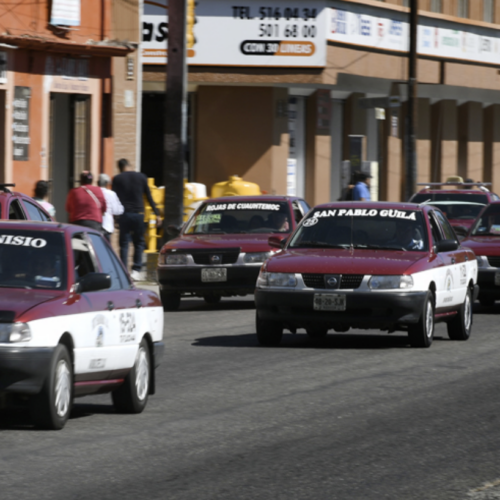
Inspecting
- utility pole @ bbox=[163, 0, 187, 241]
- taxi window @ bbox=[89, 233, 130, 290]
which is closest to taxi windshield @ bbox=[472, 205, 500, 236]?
utility pole @ bbox=[163, 0, 187, 241]

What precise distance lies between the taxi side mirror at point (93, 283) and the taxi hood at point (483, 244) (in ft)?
34.1

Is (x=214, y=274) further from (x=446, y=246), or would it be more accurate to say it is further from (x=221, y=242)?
(x=446, y=246)

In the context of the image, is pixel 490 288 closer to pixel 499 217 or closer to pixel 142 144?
pixel 499 217

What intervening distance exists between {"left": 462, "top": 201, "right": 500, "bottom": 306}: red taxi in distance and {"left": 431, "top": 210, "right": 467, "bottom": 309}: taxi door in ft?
8.96

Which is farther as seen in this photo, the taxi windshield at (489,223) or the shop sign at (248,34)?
the shop sign at (248,34)

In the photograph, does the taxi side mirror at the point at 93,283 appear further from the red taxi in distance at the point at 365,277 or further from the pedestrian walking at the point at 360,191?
the pedestrian walking at the point at 360,191

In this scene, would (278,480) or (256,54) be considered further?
(256,54)

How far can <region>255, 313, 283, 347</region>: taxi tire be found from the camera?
45.1 ft

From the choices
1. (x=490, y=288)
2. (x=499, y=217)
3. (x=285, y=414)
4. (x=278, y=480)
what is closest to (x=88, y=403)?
(x=285, y=414)

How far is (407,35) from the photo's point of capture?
3669cm

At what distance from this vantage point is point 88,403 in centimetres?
983

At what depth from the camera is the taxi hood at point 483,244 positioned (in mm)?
18141

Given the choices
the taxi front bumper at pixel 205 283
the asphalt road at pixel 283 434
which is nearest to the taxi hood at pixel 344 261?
the asphalt road at pixel 283 434

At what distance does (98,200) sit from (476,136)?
2748 centimetres
